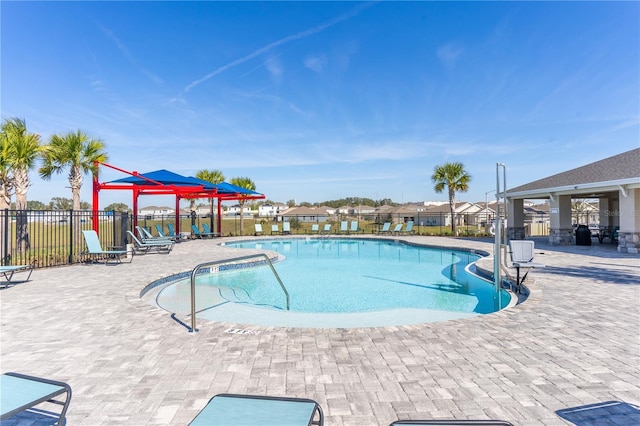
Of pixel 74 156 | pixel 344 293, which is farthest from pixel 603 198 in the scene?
pixel 74 156

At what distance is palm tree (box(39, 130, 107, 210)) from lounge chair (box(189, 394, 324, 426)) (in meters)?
16.9

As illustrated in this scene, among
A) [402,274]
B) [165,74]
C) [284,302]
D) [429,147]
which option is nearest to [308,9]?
[165,74]

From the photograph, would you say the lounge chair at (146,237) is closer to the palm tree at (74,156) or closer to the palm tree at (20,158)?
the palm tree at (20,158)

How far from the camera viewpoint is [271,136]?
2588cm

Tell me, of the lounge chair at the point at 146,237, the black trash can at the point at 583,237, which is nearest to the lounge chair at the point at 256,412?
the lounge chair at the point at 146,237

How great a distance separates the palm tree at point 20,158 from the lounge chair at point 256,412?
14.7 m

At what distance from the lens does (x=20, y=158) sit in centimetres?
1325

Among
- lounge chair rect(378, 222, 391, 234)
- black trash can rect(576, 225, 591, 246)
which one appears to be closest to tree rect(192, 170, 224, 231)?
lounge chair rect(378, 222, 391, 234)

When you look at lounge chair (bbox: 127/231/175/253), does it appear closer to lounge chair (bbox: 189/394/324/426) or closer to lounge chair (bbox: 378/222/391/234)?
lounge chair (bbox: 189/394/324/426)

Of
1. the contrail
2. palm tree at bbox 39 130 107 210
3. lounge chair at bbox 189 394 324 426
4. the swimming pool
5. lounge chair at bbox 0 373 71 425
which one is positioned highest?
the contrail

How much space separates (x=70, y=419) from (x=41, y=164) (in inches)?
724

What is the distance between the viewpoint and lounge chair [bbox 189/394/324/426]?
1617mm

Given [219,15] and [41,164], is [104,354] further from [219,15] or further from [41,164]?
[41,164]

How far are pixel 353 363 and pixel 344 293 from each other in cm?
484
